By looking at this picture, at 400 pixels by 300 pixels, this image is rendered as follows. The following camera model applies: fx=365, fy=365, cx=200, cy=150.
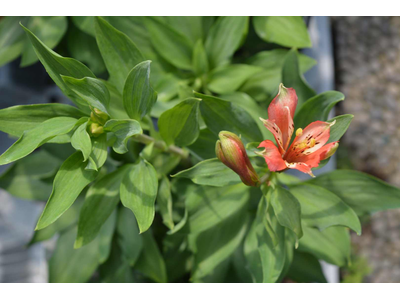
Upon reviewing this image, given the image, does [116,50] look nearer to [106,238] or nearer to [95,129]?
[95,129]

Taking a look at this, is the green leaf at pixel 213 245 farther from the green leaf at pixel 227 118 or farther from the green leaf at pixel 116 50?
the green leaf at pixel 116 50

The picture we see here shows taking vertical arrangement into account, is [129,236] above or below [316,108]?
below

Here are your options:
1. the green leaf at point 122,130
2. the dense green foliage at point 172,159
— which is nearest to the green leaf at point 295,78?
the dense green foliage at point 172,159

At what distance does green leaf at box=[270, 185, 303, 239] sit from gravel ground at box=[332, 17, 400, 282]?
866 millimetres

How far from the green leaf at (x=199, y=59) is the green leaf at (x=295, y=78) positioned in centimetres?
19

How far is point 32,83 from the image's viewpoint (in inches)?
41.6

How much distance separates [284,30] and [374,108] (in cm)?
70

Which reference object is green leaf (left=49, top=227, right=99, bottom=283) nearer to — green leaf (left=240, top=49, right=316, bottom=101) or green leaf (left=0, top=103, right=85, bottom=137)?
green leaf (left=0, top=103, right=85, bottom=137)

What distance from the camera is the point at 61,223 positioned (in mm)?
830

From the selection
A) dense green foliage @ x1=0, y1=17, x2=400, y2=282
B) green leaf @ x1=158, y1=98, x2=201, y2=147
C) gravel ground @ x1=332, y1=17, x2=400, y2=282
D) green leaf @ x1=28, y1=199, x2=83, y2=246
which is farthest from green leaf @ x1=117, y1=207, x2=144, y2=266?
gravel ground @ x1=332, y1=17, x2=400, y2=282

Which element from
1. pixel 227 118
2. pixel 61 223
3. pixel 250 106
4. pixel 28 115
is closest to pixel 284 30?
pixel 250 106

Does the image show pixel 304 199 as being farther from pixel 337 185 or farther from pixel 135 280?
pixel 135 280

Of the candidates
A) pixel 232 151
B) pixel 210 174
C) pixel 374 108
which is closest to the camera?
pixel 232 151

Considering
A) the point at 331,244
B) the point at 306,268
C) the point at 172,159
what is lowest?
the point at 306,268
